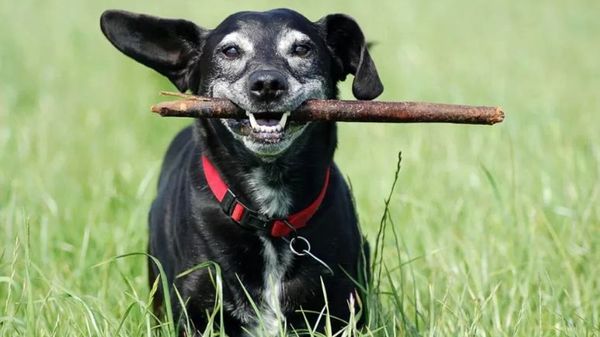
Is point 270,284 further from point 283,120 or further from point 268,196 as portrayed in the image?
point 283,120

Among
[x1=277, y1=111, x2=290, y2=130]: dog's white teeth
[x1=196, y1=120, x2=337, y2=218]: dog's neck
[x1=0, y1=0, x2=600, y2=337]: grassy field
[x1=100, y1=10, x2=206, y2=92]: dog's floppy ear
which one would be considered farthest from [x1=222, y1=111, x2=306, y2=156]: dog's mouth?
[x1=100, y1=10, x2=206, y2=92]: dog's floppy ear

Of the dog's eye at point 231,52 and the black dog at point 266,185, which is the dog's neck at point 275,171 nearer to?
the black dog at point 266,185

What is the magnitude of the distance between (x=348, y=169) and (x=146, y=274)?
260cm

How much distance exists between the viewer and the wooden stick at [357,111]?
3.92 meters

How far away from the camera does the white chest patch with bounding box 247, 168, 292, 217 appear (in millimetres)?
4547

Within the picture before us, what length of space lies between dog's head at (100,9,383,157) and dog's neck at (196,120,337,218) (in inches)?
5.5

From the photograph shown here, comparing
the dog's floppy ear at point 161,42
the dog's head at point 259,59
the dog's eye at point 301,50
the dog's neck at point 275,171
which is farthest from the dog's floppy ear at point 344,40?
the dog's floppy ear at point 161,42

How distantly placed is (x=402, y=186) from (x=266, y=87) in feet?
10.1

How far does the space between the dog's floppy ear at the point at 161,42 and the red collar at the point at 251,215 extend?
70 cm

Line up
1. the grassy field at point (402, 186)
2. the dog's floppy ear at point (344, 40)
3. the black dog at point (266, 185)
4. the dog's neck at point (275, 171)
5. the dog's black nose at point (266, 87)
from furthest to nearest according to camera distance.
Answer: the dog's floppy ear at point (344, 40), the dog's neck at point (275, 171), the grassy field at point (402, 186), the black dog at point (266, 185), the dog's black nose at point (266, 87)

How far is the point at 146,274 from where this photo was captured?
5.63 metres

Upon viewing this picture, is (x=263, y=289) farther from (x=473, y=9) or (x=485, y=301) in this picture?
(x=473, y=9)

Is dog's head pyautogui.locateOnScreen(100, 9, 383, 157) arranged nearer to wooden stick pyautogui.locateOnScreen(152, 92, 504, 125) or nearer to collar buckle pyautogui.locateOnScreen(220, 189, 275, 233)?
wooden stick pyautogui.locateOnScreen(152, 92, 504, 125)

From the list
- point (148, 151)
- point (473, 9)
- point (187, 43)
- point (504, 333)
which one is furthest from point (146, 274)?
point (473, 9)
